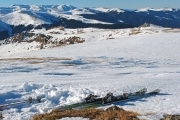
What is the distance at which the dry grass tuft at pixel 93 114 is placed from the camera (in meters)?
18.4

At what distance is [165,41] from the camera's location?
70.9 metres

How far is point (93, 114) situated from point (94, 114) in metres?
0.07

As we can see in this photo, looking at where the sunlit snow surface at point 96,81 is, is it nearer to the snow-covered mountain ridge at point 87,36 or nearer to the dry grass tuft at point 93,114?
the dry grass tuft at point 93,114

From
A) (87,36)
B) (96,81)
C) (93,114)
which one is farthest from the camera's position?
(87,36)

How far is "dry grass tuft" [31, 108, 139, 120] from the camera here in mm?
18391

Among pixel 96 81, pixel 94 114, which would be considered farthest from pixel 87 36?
pixel 94 114

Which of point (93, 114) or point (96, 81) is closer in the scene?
point (93, 114)

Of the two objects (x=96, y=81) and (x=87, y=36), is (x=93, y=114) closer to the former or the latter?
(x=96, y=81)

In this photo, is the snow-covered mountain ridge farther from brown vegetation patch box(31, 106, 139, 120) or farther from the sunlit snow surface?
brown vegetation patch box(31, 106, 139, 120)

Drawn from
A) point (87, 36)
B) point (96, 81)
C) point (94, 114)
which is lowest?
point (96, 81)

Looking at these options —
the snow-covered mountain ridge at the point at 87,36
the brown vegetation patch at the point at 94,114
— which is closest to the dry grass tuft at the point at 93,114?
the brown vegetation patch at the point at 94,114

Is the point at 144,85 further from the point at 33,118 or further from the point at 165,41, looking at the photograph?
the point at 165,41

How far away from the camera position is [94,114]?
62.8ft

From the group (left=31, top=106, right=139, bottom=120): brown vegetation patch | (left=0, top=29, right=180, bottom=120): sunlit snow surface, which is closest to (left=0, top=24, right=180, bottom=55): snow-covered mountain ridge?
(left=0, top=29, right=180, bottom=120): sunlit snow surface
